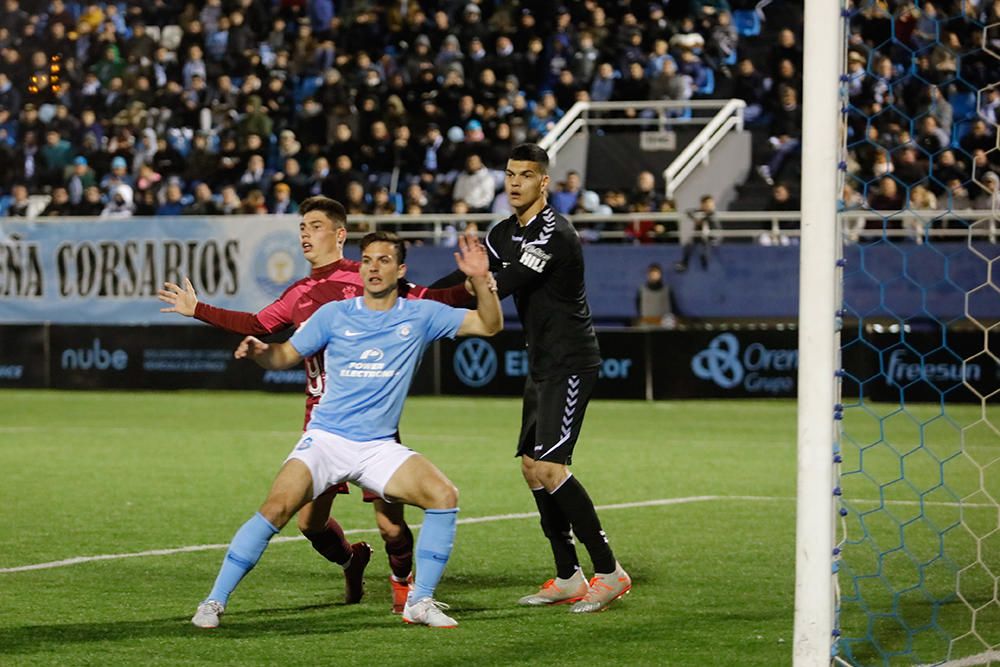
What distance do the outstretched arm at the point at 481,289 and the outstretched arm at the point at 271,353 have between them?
2.42 feet

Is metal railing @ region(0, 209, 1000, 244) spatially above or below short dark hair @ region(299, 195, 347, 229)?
above

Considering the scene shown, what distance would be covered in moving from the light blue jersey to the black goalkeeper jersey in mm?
528

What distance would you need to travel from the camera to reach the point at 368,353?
6.68 metres

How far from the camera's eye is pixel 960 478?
39.9 feet

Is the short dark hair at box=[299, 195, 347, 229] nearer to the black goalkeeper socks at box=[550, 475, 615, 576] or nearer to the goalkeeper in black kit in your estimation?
the goalkeeper in black kit

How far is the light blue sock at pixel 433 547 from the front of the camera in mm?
6625

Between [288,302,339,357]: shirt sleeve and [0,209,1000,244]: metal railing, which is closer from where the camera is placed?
[288,302,339,357]: shirt sleeve

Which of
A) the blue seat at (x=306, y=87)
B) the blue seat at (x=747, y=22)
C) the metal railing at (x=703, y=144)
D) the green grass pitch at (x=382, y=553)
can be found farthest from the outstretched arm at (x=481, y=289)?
the blue seat at (x=306, y=87)

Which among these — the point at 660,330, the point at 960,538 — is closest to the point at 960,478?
the point at 960,538

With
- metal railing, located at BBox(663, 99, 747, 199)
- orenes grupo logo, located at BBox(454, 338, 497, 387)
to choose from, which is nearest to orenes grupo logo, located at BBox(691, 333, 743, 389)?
orenes grupo logo, located at BBox(454, 338, 497, 387)

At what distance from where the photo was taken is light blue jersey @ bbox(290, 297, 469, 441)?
6.64 metres

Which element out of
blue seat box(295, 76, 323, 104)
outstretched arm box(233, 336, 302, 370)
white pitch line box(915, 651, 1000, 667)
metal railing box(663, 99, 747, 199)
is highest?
blue seat box(295, 76, 323, 104)

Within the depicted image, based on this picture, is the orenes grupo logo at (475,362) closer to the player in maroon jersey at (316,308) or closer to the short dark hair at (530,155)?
the player in maroon jersey at (316,308)

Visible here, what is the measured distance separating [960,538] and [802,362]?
4.72m
